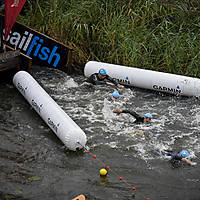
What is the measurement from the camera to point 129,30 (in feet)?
34.7

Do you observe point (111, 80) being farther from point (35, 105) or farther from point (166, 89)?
point (35, 105)

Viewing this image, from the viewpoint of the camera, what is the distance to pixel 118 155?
21.9 ft

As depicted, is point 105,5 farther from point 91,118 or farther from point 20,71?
point 91,118

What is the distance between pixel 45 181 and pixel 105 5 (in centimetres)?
752

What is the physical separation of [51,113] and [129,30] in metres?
4.57

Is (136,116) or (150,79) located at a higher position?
(150,79)

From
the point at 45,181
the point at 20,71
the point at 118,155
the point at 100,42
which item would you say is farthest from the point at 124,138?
the point at 100,42

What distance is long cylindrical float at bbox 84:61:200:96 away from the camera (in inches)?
364

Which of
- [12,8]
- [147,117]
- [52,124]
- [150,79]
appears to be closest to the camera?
[52,124]

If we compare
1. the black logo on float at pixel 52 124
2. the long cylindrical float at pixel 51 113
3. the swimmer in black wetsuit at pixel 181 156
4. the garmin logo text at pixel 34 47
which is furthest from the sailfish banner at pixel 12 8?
the swimmer in black wetsuit at pixel 181 156

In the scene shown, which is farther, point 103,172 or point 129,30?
point 129,30

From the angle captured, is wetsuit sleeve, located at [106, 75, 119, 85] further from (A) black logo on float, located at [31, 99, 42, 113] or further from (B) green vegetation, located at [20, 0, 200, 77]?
(A) black logo on float, located at [31, 99, 42, 113]

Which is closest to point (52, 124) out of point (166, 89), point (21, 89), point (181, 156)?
point (21, 89)

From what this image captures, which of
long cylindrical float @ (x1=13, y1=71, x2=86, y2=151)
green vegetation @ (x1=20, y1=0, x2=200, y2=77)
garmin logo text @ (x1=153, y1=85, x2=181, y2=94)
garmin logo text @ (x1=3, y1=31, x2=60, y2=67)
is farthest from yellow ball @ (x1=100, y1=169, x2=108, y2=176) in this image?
garmin logo text @ (x1=3, y1=31, x2=60, y2=67)
